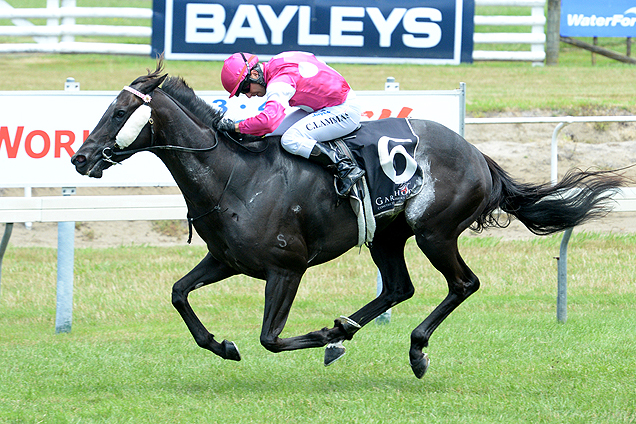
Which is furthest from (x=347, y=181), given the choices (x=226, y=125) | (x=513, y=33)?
(x=513, y=33)

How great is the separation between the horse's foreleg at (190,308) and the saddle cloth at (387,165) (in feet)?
3.39

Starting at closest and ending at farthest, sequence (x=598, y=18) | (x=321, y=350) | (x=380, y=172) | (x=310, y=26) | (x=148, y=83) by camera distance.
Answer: (x=148, y=83) < (x=380, y=172) < (x=321, y=350) < (x=310, y=26) < (x=598, y=18)

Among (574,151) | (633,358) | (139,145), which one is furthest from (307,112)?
(574,151)

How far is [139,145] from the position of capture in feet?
16.0

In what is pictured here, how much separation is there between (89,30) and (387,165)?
11.3m

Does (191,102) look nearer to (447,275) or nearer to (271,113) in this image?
(271,113)

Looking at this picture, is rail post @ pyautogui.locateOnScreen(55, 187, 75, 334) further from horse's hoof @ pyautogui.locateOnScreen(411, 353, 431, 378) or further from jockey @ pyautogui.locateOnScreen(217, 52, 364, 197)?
horse's hoof @ pyautogui.locateOnScreen(411, 353, 431, 378)

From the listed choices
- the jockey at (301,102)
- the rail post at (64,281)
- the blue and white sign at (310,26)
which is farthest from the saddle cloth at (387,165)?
the blue and white sign at (310,26)


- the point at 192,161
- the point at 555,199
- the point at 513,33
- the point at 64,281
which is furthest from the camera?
the point at 513,33

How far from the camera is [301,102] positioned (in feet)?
17.3

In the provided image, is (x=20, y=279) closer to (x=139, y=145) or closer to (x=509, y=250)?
(x=139, y=145)

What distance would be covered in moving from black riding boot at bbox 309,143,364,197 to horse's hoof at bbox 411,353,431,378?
1.13 meters

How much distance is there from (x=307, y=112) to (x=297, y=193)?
60 cm

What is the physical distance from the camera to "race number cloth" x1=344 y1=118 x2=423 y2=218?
17.4ft
